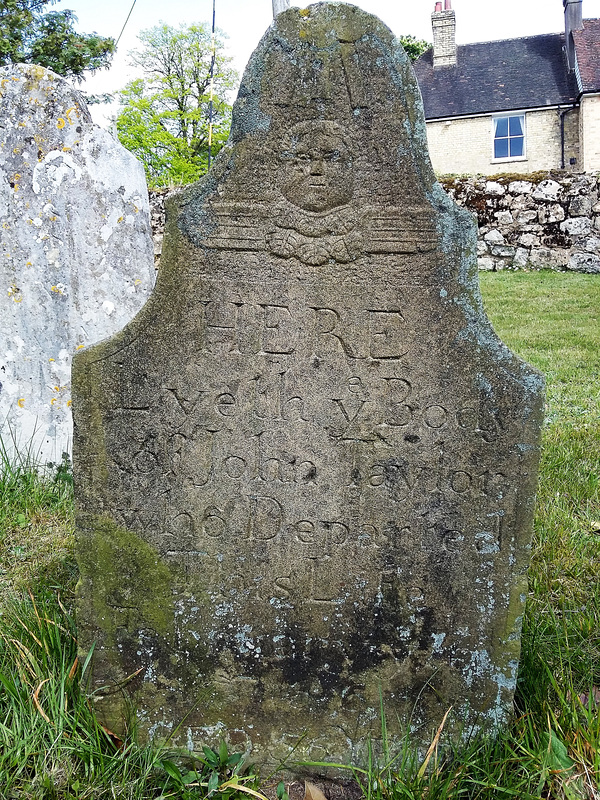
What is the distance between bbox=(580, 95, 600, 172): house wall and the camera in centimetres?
2272

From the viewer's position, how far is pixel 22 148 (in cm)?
393

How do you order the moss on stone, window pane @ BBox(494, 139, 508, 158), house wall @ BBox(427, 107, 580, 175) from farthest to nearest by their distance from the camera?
1. window pane @ BBox(494, 139, 508, 158)
2. house wall @ BBox(427, 107, 580, 175)
3. the moss on stone

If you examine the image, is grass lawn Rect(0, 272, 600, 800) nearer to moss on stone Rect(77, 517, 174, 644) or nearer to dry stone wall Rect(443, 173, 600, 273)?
moss on stone Rect(77, 517, 174, 644)

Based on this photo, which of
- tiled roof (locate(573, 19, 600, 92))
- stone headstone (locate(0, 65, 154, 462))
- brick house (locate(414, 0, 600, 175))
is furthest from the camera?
brick house (locate(414, 0, 600, 175))

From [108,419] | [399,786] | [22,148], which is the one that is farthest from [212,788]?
[22,148]

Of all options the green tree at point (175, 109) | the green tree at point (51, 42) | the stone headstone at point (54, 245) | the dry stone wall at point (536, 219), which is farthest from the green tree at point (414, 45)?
the stone headstone at point (54, 245)

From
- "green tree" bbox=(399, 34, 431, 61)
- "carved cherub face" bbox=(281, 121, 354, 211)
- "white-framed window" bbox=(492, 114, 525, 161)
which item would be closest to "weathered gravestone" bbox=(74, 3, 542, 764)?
"carved cherub face" bbox=(281, 121, 354, 211)

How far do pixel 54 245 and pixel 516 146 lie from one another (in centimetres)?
2455

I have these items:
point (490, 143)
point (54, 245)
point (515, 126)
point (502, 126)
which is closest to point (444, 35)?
point (502, 126)

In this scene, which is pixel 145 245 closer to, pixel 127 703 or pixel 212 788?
pixel 127 703

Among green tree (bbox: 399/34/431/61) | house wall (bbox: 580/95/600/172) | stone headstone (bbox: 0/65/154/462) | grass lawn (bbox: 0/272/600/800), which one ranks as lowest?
grass lawn (bbox: 0/272/600/800)

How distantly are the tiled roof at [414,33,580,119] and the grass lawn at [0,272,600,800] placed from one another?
24388 millimetres

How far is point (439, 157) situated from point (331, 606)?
2569 cm

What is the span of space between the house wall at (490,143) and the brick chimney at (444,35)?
3923 mm
